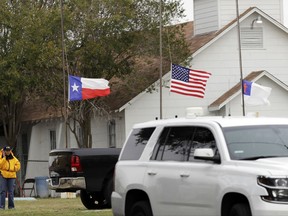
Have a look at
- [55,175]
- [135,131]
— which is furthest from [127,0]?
[135,131]

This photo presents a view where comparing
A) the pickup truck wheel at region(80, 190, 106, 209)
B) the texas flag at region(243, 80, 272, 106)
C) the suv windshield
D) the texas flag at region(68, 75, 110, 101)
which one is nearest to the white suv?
the suv windshield

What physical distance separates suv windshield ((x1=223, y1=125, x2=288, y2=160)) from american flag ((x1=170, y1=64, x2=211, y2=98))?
64.1 ft

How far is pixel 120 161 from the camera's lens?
47.9 feet

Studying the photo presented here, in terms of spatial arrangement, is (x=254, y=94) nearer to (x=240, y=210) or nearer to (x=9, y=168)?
(x=9, y=168)

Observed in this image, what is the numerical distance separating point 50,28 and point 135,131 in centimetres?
2138

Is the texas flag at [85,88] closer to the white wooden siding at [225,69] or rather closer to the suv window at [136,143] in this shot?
the white wooden siding at [225,69]

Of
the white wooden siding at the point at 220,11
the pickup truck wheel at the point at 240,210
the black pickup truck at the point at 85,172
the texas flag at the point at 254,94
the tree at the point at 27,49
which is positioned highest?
the white wooden siding at the point at 220,11

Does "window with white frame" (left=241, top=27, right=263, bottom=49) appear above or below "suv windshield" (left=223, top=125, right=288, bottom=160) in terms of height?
above

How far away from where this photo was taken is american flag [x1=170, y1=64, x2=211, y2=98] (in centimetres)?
3228

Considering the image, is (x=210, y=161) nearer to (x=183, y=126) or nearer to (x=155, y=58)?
(x=183, y=126)

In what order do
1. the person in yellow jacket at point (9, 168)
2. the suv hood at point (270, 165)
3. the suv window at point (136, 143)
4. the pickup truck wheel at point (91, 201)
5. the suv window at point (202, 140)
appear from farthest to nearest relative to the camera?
the person in yellow jacket at point (9, 168) → the pickup truck wheel at point (91, 201) → the suv window at point (136, 143) → the suv window at point (202, 140) → the suv hood at point (270, 165)

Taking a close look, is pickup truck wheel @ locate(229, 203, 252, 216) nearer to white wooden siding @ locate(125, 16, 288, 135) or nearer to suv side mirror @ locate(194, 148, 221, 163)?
suv side mirror @ locate(194, 148, 221, 163)

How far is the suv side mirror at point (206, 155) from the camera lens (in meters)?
12.1

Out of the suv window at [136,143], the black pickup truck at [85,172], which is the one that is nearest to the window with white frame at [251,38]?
the black pickup truck at [85,172]
